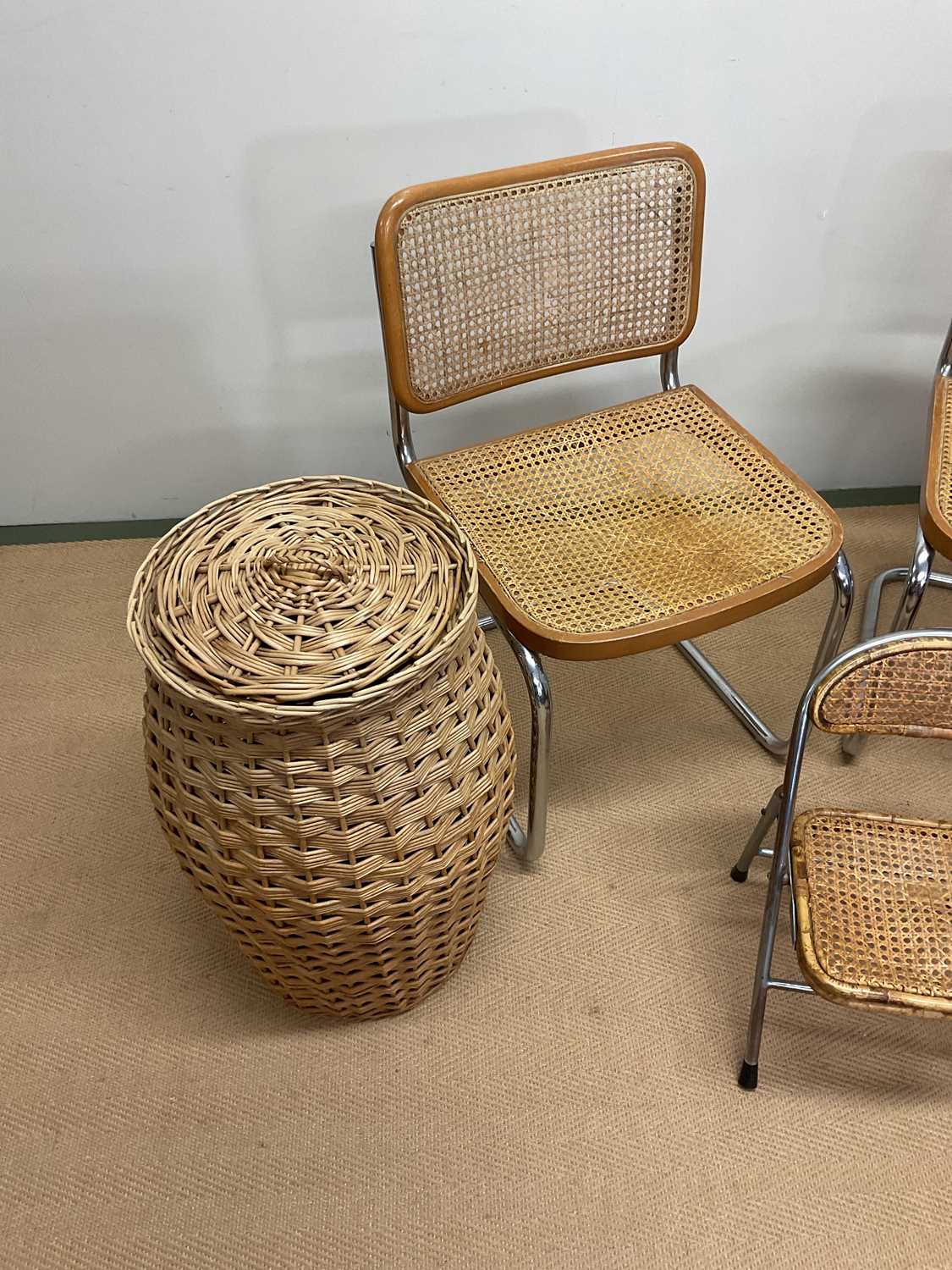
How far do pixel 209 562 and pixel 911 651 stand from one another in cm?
75

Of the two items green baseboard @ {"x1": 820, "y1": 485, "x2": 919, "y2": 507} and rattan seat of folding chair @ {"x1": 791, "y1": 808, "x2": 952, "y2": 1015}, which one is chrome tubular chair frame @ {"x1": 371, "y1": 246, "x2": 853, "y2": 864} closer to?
rattan seat of folding chair @ {"x1": 791, "y1": 808, "x2": 952, "y2": 1015}

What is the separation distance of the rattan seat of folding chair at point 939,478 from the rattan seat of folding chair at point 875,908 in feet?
1.27

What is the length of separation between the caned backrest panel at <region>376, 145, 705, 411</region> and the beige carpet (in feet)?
2.16

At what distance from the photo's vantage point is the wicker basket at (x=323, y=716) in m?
0.97

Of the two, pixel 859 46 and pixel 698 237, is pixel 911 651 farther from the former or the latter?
pixel 859 46

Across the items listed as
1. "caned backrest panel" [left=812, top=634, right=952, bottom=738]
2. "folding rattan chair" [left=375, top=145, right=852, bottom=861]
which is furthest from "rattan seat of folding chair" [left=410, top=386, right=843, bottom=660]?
"caned backrest panel" [left=812, top=634, right=952, bottom=738]

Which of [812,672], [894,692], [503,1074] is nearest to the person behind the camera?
[894,692]

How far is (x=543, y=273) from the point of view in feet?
4.81

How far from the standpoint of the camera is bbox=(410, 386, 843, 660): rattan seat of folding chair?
127 cm

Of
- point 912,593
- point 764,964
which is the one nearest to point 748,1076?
point 764,964

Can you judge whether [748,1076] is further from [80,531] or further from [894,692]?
[80,531]

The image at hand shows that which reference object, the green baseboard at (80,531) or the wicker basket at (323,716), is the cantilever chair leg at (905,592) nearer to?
the wicker basket at (323,716)

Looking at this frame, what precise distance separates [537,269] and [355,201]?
37 cm

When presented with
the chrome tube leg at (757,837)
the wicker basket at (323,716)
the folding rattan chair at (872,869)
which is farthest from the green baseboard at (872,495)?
the wicker basket at (323,716)
